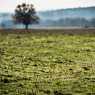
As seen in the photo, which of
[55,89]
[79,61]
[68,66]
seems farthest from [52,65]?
[55,89]

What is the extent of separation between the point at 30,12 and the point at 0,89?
92.7 m

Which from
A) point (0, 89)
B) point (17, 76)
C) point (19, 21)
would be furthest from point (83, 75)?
point (19, 21)

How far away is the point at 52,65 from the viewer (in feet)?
66.7

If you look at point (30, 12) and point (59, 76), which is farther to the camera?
point (30, 12)

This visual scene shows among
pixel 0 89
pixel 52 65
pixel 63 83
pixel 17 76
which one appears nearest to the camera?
pixel 0 89

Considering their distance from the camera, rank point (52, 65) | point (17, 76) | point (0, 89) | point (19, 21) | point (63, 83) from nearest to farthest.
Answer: point (0, 89), point (63, 83), point (17, 76), point (52, 65), point (19, 21)

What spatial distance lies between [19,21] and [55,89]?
296 ft

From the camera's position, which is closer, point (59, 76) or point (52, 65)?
point (59, 76)

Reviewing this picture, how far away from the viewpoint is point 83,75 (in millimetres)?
16250

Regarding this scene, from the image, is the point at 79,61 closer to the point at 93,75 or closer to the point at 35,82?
the point at 93,75

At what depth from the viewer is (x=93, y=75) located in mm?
16203

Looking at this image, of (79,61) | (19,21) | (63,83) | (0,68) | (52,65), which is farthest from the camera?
(19,21)

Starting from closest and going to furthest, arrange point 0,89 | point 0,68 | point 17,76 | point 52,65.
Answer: point 0,89, point 17,76, point 0,68, point 52,65

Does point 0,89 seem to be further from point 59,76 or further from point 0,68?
point 0,68
